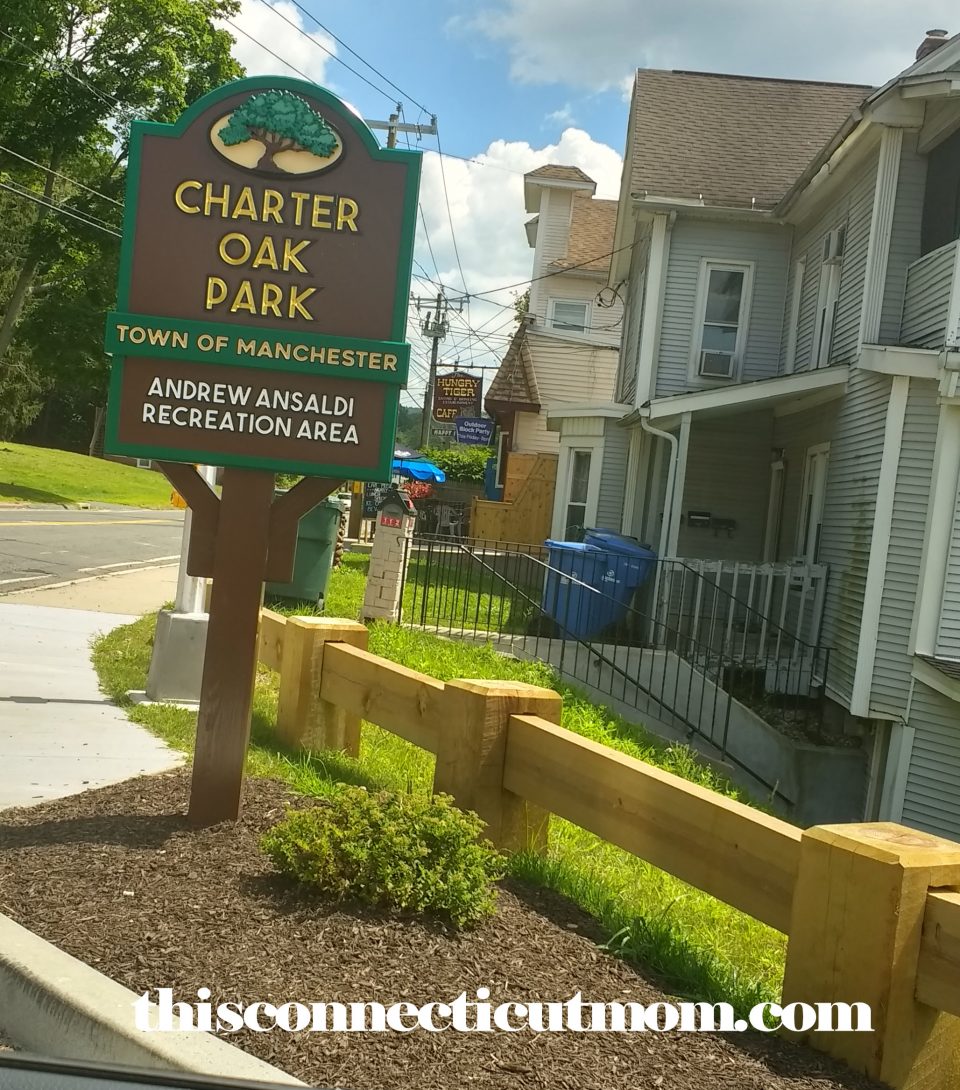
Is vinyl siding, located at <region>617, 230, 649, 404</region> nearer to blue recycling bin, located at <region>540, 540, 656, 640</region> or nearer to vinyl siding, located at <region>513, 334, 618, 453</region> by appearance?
blue recycling bin, located at <region>540, 540, 656, 640</region>

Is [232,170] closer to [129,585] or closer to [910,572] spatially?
[910,572]

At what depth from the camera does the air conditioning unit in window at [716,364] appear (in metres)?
17.9

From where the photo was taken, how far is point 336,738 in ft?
20.5

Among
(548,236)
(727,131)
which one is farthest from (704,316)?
(548,236)

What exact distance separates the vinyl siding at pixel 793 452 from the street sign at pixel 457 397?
2337 centimetres

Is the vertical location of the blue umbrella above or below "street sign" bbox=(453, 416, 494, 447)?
below

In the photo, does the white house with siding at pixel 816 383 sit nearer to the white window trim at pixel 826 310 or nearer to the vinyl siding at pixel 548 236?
the white window trim at pixel 826 310

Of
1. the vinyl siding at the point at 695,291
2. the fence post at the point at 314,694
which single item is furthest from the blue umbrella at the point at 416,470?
the fence post at the point at 314,694

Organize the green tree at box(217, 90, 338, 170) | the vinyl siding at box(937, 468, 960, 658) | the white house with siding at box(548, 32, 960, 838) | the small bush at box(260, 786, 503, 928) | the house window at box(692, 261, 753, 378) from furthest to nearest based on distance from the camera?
1. the house window at box(692, 261, 753, 378)
2. the white house with siding at box(548, 32, 960, 838)
3. the vinyl siding at box(937, 468, 960, 658)
4. the green tree at box(217, 90, 338, 170)
5. the small bush at box(260, 786, 503, 928)

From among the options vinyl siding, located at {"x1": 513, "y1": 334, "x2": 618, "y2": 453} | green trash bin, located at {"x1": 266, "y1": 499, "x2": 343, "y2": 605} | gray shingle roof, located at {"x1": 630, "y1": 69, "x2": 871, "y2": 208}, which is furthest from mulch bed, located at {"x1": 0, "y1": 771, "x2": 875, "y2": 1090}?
vinyl siding, located at {"x1": 513, "y1": 334, "x2": 618, "y2": 453}

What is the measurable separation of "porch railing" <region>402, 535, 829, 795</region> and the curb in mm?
8939

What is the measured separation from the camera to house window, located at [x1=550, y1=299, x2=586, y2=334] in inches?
1264

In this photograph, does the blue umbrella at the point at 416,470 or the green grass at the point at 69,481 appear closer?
the blue umbrella at the point at 416,470

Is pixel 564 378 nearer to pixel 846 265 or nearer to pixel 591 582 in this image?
pixel 846 265
